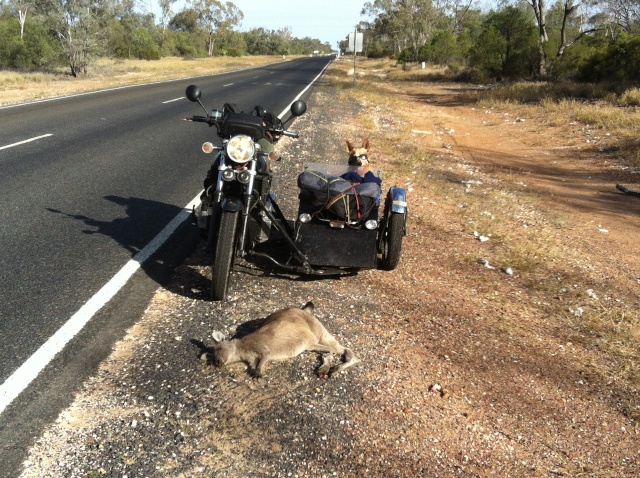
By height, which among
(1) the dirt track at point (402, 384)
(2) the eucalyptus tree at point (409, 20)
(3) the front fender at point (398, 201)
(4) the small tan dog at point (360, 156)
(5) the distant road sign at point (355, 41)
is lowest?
(1) the dirt track at point (402, 384)

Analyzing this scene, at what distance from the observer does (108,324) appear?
402 centimetres

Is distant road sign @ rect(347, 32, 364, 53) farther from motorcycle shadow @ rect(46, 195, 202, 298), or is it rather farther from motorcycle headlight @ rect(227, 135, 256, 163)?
motorcycle headlight @ rect(227, 135, 256, 163)

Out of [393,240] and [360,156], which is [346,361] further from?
[360,156]

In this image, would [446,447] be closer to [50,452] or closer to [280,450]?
[280,450]

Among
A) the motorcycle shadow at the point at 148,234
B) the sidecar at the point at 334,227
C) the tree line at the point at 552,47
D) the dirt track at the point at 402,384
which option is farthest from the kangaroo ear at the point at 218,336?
the tree line at the point at 552,47

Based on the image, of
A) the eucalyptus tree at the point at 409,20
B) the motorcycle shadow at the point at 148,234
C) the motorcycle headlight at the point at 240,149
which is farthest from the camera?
the eucalyptus tree at the point at 409,20

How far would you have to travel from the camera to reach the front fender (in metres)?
4.96

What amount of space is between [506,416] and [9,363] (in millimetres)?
3023

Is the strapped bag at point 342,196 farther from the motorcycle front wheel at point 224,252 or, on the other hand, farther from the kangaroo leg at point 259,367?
the kangaroo leg at point 259,367

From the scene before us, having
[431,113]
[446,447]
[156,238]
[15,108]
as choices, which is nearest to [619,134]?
[431,113]

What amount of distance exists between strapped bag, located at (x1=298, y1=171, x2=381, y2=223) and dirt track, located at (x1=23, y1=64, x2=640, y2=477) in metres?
0.69

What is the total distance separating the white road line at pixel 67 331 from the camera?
3213 millimetres

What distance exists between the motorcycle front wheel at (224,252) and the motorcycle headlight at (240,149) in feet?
1.33

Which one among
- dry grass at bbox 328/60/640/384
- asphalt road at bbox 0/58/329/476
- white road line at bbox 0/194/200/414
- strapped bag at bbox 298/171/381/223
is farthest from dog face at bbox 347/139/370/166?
white road line at bbox 0/194/200/414
